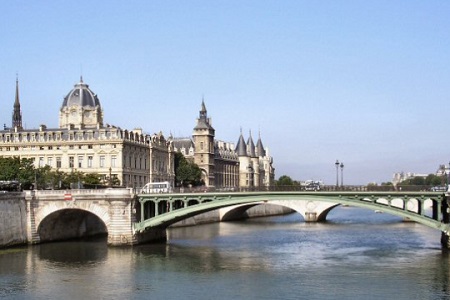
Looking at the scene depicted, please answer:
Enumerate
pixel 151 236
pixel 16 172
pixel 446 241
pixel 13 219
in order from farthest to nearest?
pixel 16 172, pixel 151 236, pixel 13 219, pixel 446 241

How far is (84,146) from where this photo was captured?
321 feet

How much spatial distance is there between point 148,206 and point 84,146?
34.2 meters

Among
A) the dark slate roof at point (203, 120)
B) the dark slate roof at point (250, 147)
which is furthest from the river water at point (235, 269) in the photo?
the dark slate roof at point (250, 147)

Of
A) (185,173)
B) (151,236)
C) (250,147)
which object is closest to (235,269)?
(151,236)

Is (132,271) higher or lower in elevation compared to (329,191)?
lower

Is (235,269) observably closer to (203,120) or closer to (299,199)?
(299,199)

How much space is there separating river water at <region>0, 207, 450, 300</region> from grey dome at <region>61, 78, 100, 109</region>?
40.7m

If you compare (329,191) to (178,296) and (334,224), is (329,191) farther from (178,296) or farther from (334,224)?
(334,224)

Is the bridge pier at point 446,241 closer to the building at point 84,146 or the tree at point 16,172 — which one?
the tree at point 16,172

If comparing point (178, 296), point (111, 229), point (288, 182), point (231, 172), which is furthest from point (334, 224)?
point (288, 182)

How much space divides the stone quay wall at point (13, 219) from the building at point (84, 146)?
2906 centimetres

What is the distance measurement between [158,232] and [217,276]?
20.7m

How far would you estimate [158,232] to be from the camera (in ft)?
219

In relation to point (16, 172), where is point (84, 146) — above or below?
above
